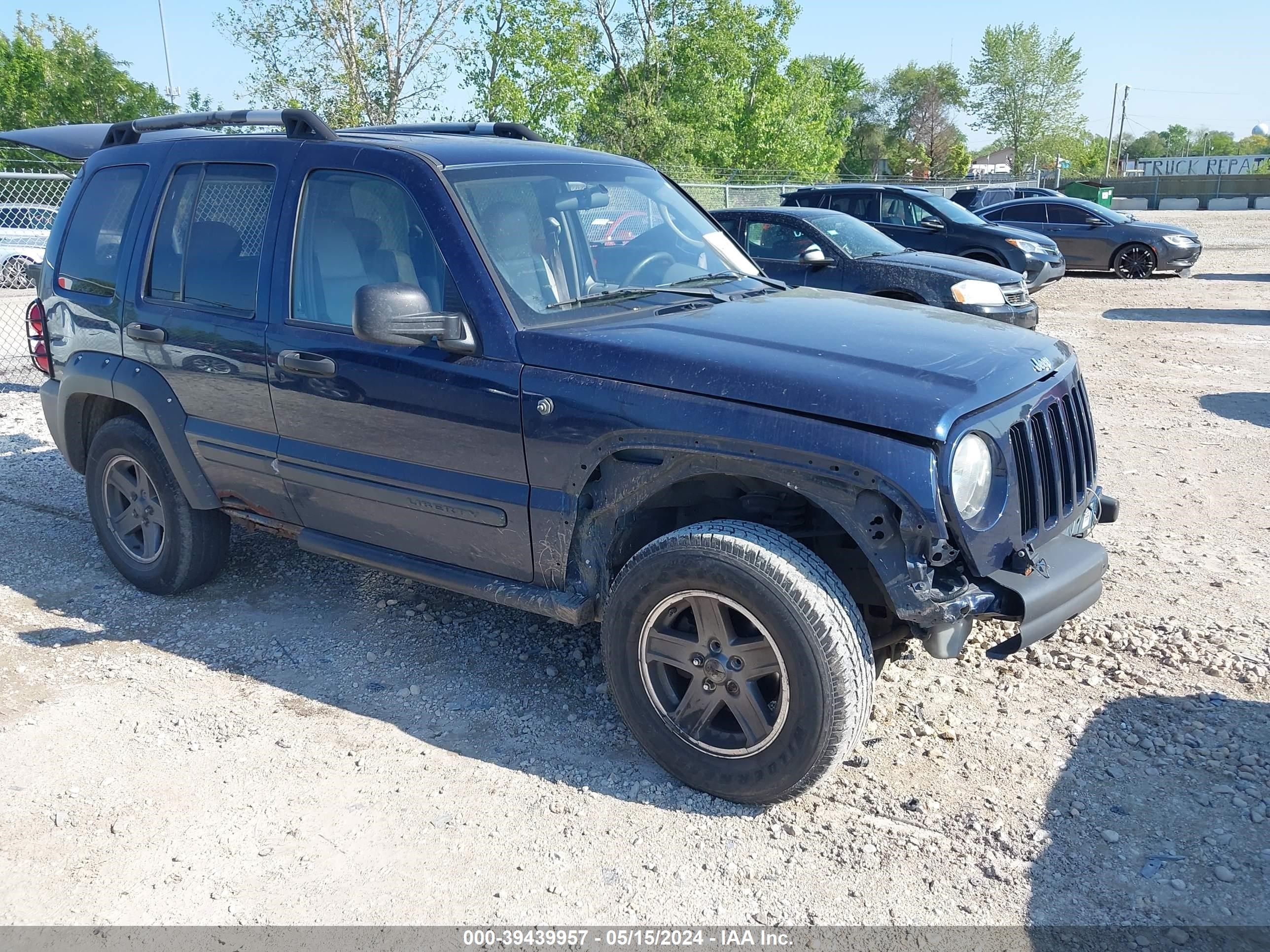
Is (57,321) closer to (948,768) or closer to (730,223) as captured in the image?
(948,768)

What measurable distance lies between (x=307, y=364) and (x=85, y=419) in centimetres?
195

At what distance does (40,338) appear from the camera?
17.5 ft

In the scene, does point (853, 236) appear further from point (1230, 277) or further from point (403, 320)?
point (1230, 277)

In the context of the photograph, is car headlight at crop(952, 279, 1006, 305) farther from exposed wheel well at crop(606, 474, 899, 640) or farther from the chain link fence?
the chain link fence

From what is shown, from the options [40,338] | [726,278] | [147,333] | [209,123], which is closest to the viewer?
[726,278]

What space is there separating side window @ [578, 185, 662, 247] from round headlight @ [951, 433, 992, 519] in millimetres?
1707

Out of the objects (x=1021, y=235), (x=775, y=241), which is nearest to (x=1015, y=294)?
(x=775, y=241)

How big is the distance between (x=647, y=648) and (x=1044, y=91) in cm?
7887

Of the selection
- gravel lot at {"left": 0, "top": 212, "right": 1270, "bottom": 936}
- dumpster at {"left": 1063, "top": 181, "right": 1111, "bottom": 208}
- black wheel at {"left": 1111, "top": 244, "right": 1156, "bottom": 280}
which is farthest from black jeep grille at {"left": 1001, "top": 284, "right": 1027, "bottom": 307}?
dumpster at {"left": 1063, "top": 181, "right": 1111, "bottom": 208}

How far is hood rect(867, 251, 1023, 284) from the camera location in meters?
9.90

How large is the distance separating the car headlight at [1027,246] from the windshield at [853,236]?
4379 millimetres

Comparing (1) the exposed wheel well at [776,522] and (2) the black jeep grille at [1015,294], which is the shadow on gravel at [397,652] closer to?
(1) the exposed wheel well at [776,522]

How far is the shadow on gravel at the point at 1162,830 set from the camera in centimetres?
278

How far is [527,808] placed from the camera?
338cm
